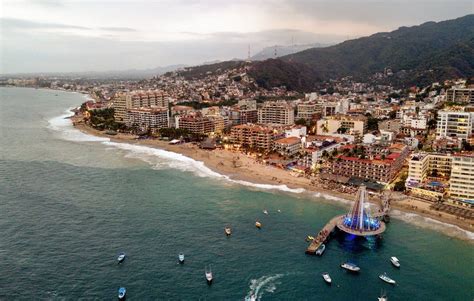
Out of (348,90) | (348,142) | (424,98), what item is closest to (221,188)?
(348,142)

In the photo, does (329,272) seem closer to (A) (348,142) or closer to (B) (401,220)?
(B) (401,220)

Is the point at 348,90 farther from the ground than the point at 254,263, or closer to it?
farther from the ground

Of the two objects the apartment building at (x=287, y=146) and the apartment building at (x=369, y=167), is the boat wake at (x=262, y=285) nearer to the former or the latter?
the apartment building at (x=369, y=167)

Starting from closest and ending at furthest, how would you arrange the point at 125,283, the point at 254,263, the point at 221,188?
the point at 125,283, the point at 254,263, the point at 221,188

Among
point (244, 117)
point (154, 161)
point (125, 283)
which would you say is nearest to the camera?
point (125, 283)

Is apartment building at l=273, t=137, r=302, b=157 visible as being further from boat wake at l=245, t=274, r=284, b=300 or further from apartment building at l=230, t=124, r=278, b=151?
boat wake at l=245, t=274, r=284, b=300

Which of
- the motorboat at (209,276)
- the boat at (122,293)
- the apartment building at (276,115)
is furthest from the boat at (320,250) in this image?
the apartment building at (276,115)

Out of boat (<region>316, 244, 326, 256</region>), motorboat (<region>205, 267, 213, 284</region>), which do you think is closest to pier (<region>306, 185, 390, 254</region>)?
boat (<region>316, 244, 326, 256</region>)
